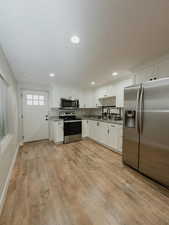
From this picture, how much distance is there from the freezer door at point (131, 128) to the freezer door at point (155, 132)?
12 centimetres

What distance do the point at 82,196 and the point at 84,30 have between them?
242cm

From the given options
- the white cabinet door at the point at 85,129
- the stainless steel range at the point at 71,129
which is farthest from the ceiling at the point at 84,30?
the white cabinet door at the point at 85,129

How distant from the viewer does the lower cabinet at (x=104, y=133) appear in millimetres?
3100

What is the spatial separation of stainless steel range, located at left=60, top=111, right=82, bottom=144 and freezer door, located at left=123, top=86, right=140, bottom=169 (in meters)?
2.28

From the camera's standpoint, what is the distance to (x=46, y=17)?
3.88 ft

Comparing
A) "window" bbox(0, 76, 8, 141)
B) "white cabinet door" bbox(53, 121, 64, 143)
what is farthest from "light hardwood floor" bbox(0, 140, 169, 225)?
"white cabinet door" bbox(53, 121, 64, 143)

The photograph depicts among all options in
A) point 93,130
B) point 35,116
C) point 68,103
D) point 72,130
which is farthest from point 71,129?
point 35,116

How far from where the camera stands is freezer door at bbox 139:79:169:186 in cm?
174

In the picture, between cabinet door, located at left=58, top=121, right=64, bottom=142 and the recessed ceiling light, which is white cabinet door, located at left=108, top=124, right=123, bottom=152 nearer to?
cabinet door, located at left=58, top=121, right=64, bottom=142

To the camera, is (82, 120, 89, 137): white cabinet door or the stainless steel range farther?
(82, 120, 89, 137): white cabinet door

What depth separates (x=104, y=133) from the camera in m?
3.68

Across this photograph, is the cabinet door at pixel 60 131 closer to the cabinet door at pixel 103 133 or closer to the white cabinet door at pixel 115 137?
the cabinet door at pixel 103 133

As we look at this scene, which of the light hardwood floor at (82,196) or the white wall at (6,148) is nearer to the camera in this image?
the light hardwood floor at (82,196)

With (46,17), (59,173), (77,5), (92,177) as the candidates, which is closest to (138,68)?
(77,5)
